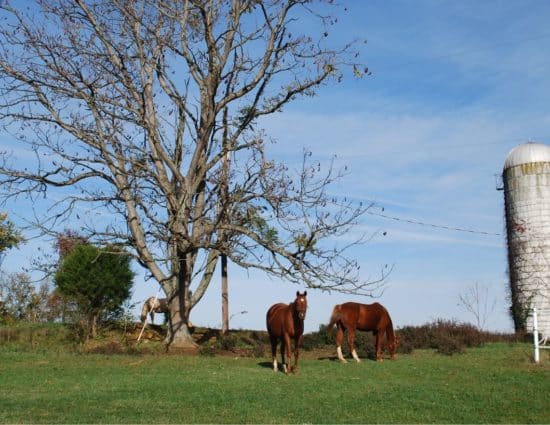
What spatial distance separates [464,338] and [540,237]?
7.68 metres

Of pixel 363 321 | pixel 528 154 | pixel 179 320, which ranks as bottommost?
pixel 363 321

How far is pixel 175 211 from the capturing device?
1956cm

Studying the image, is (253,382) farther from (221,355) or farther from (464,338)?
(464,338)

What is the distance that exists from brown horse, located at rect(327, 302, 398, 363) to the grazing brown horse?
9.05m

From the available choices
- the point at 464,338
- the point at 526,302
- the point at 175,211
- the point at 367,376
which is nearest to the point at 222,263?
the point at 175,211

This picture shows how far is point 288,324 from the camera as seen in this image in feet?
46.5

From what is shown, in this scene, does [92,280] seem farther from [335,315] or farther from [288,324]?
[288,324]

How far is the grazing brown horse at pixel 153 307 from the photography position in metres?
24.2

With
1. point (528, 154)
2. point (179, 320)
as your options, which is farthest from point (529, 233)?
point (179, 320)

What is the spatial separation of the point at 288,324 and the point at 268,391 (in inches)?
107

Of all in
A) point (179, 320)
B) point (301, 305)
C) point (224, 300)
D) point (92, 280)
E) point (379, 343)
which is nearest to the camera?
point (301, 305)

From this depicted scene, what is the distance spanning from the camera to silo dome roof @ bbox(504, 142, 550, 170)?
91.0 ft

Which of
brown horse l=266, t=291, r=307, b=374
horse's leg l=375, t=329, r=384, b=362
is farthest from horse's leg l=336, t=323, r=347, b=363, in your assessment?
brown horse l=266, t=291, r=307, b=374

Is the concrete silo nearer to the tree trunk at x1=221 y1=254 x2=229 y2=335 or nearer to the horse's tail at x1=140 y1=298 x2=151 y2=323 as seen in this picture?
the tree trunk at x1=221 y1=254 x2=229 y2=335
